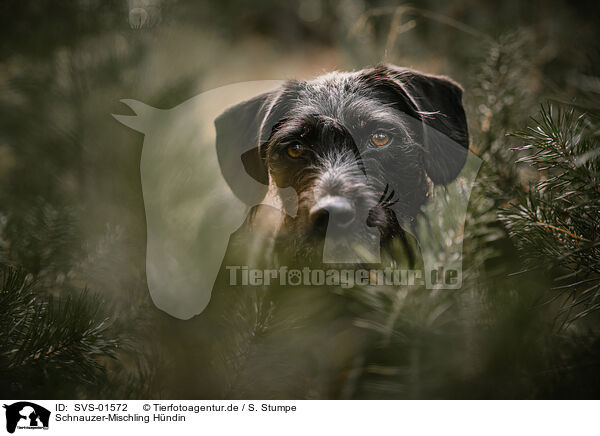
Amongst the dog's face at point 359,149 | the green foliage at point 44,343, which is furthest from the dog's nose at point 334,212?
the green foliage at point 44,343

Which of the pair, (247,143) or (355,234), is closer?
(355,234)

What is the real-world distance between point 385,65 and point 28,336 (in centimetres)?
70

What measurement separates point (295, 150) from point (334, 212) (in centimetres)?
15

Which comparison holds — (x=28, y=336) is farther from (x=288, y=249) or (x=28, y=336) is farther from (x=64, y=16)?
(x=64, y=16)

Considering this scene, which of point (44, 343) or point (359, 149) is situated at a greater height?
point (359, 149)

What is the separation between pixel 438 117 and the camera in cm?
57
